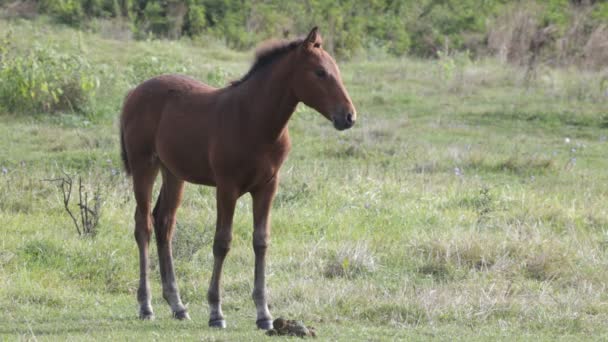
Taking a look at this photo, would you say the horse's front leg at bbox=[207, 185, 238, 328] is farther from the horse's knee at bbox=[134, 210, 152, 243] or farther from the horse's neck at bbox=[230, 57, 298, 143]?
the horse's knee at bbox=[134, 210, 152, 243]

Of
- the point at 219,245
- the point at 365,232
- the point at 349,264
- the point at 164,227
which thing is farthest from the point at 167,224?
the point at 365,232

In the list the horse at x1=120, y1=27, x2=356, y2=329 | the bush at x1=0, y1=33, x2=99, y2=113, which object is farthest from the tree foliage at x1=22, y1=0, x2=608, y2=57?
the horse at x1=120, y1=27, x2=356, y2=329

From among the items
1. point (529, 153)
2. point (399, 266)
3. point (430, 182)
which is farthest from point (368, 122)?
point (399, 266)

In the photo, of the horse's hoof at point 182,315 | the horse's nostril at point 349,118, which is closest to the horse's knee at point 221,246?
the horse's hoof at point 182,315

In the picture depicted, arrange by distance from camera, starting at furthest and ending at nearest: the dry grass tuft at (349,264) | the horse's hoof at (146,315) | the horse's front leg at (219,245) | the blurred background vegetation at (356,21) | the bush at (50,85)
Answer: the blurred background vegetation at (356,21) < the bush at (50,85) < the dry grass tuft at (349,264) < the horse's hoof at (146,315) < the horse's front leg at (219,245)

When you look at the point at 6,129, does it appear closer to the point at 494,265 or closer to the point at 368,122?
the point at 368,122

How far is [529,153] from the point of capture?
1324 cm

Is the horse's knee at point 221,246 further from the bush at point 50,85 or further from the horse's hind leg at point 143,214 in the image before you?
the bush at point 50,85

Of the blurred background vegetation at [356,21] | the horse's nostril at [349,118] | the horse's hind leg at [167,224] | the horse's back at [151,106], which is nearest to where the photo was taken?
the horse's nostril at [349,118]

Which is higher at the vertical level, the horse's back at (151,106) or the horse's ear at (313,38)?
the horse's ear at (313,38)

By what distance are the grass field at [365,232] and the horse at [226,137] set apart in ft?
1.66

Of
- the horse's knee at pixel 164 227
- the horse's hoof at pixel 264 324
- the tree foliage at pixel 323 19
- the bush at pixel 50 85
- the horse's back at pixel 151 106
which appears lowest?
the tree foliage at pixel 323 19

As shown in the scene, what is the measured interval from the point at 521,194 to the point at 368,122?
5.03 metres

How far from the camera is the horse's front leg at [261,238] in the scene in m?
6.42
